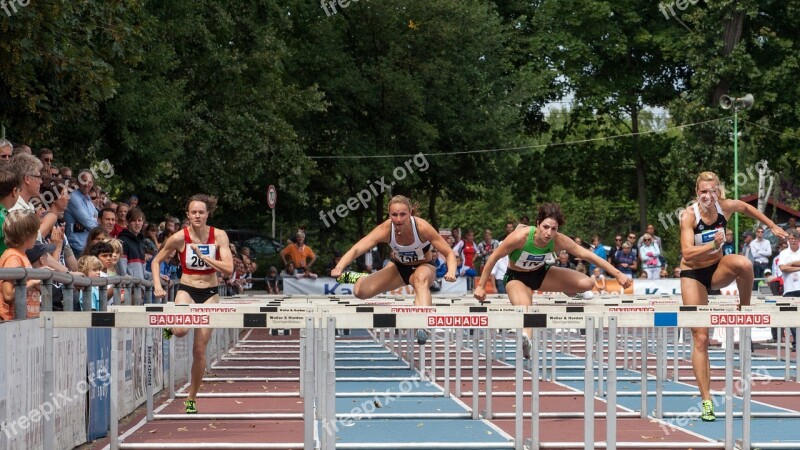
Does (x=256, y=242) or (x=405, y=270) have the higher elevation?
(x=256, y=242)

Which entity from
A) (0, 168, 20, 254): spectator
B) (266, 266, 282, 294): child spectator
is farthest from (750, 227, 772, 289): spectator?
(0, 168, 20, 254): spectator

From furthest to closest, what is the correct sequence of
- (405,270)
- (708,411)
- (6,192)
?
(405,270), (708,411), (6,192)

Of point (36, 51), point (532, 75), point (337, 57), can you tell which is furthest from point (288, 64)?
point (36, 51)

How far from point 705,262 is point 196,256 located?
4702 mm

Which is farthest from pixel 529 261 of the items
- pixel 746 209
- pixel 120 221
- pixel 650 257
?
pixel 650 257

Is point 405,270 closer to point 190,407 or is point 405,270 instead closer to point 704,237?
point 190,407

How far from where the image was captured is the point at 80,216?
1592 cm

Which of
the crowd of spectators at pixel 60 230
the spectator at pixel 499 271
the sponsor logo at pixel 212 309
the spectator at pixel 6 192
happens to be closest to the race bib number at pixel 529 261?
the crowd of spectators at pixel 60 230

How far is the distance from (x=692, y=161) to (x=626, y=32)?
6.07 metres

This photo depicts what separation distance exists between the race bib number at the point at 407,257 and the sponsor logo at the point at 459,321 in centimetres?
411

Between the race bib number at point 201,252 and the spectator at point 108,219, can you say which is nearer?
the race bib number at point 201,252

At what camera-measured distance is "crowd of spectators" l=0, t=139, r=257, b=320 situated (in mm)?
9102

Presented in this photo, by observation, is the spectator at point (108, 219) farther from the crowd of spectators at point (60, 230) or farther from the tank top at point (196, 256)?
the tank top at point (196, 256)

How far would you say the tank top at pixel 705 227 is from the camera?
469 inches
